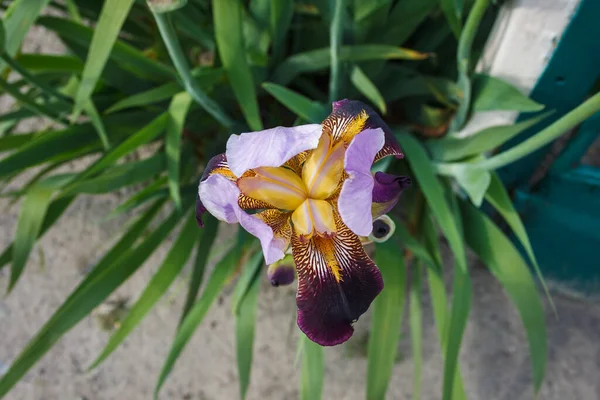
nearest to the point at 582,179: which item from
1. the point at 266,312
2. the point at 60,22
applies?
the point at 266,312

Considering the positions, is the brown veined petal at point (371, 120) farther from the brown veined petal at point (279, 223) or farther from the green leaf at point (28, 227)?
the green leaf at point (28, 227)

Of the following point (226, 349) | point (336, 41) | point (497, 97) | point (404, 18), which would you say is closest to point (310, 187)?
point (336, 41)

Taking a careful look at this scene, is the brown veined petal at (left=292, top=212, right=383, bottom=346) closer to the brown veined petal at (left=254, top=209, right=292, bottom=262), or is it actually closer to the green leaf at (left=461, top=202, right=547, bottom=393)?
the brown veined petal at (left=254, top=209, right=292, bottom=262)

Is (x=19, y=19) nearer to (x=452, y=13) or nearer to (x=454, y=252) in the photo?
(x=452, y=13)

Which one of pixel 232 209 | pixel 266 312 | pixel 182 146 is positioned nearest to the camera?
pixel 232 209

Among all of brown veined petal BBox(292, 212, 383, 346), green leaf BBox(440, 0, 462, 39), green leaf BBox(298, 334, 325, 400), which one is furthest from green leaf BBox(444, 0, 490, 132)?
green leaf BBox(298, 334, 325, 400)

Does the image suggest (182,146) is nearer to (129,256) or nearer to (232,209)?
(129,256)

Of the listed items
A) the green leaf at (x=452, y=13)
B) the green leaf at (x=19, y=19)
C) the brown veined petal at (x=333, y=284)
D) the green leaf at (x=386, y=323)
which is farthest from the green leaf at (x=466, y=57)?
the green leaf at (x=19, y=19)
